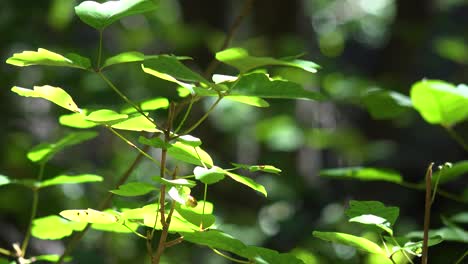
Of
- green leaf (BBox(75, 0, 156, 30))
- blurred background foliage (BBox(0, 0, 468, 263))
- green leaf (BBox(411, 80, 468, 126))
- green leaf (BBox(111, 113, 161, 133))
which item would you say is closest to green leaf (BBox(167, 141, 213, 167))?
green leaf (BBox(111, 113, 161, 133))

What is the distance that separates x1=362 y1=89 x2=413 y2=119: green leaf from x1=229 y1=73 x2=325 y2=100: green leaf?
0.28 metres

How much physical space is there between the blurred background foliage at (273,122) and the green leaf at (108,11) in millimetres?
602

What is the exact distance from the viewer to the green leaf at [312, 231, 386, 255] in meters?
0.52

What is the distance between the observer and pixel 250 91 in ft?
1.80

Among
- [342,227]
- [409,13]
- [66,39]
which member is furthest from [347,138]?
[342,227]

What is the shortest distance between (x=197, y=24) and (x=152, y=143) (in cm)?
224

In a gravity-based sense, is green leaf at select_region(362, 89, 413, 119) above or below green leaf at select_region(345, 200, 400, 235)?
above

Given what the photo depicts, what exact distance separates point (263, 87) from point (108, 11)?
0.52 feet

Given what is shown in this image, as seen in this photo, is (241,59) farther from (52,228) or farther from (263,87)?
(52,228)

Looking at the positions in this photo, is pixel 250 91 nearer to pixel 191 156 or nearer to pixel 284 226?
pixel 191 156

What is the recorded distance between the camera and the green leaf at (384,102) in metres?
0.81

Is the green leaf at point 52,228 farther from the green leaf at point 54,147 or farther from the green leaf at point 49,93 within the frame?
the green leaf at point 49,93

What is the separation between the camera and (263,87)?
1.81 ft

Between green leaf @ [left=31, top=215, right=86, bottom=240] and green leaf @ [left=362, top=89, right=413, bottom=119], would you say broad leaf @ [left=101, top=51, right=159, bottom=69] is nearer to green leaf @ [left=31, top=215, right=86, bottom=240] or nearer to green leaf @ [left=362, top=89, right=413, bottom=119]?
green leaf @ [left=31, top=215, right=86, bottom=240]
